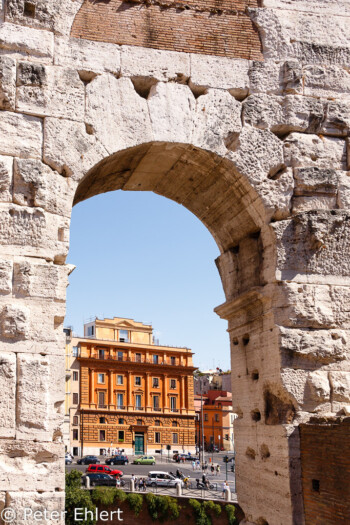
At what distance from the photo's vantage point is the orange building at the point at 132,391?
44219mm

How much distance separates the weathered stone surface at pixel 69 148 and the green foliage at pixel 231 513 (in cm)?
2016

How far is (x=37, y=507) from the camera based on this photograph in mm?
5207

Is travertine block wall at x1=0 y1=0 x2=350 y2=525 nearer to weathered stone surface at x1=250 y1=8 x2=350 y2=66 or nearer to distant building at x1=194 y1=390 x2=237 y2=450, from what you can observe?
weathered stone surface at x1=250 y1=8 x2=350 y2=66

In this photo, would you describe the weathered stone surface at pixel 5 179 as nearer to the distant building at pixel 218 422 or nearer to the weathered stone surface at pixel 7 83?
the weathered stone surface at pixel 7 83

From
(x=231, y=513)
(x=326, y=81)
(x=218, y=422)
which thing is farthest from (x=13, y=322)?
(x=218, y=422)

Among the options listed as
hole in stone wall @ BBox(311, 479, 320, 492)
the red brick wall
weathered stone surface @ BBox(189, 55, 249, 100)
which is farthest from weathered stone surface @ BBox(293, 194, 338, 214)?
hole in stone wall @ BBox(311, 479, 320, 492)

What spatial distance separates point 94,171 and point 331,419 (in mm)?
3172

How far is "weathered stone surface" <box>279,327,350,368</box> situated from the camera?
244 inches

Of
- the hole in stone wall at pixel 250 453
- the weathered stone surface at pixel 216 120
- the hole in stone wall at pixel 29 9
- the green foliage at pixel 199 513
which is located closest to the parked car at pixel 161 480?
the green foliage at pixel 199 513

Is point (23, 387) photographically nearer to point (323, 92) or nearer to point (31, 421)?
point (31, 421)

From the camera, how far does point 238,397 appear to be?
709cm

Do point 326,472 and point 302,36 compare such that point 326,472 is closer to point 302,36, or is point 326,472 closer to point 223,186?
point 223,186

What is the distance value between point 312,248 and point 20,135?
294 cm

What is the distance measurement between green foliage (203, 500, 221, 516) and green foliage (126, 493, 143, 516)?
2368 millimetres
